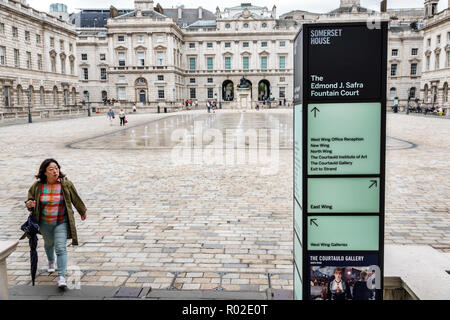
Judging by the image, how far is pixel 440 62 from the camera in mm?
53625

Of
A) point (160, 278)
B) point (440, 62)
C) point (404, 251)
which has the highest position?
point (440, 62)

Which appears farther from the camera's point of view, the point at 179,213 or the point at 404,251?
the point at 179,213

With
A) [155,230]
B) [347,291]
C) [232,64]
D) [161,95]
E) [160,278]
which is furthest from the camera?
[232,64]

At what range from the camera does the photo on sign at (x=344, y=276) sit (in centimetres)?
345

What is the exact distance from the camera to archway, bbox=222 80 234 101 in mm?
88250

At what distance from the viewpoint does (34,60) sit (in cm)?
5353

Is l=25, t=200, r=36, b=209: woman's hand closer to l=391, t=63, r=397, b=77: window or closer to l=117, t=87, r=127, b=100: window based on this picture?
l=117, t=87, r=127, b=100: window

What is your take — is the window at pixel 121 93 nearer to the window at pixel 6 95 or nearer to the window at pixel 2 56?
the window at pixel 6 95

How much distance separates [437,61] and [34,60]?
50.5 meters

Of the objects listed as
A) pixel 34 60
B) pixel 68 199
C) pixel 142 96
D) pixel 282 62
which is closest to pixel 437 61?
pixel 282 62
